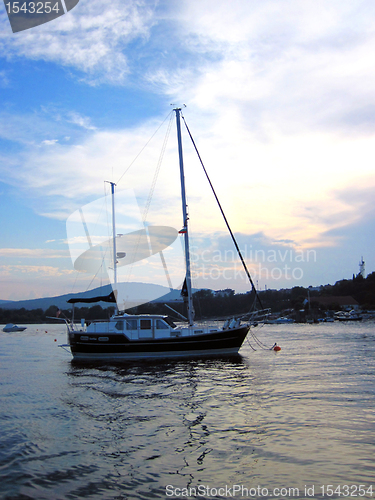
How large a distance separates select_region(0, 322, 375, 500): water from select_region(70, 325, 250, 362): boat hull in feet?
25.2

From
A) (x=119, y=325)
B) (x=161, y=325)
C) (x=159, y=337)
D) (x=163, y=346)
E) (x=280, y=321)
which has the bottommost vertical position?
(x=280, y=321)

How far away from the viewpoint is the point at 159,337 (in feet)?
97.5

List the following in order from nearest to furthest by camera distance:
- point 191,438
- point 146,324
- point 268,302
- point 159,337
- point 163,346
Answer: point 191,438, point 163,346, point 159,337, point 146,324, point 268,302

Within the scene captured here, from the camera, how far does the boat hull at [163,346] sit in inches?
1157

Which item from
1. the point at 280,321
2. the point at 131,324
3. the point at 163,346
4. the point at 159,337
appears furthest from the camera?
the point at 280,321

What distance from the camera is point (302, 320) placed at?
418ft

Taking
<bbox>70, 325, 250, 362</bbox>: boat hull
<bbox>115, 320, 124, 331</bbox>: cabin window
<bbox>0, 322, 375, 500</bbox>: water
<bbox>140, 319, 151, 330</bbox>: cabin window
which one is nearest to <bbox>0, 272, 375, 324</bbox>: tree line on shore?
<bbox>70, 325, 250, 362</bbox>: boat hull

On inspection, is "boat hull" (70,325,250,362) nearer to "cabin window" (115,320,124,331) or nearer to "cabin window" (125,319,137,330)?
"cabin window" (115,320,124,331)

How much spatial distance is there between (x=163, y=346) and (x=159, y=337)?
760mm

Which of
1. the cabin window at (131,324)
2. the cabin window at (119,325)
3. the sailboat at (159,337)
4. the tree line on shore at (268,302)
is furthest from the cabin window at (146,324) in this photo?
the tree line on shore at (268,302)

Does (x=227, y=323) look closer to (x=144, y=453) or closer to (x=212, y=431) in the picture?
(x=212, y=431)

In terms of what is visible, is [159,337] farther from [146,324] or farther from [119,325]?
[119,325]

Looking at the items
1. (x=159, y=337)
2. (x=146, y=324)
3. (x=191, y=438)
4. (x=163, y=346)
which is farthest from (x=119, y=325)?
(x=191, y=438)

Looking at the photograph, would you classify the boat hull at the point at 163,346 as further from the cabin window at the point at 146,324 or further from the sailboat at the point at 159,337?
the cabin window at the point at 146,324
